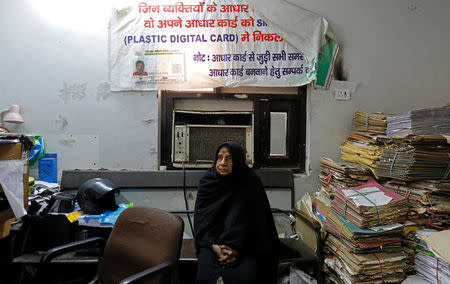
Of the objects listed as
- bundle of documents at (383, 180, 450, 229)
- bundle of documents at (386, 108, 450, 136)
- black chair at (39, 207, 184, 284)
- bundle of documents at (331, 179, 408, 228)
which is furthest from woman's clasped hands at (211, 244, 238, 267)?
bundle of documents at (386, 108, 450, 136)

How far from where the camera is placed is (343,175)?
2312mm

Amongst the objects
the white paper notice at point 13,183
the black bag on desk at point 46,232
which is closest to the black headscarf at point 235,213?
the black bag on desk at point 46,232

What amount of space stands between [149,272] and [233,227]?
0.73 meters

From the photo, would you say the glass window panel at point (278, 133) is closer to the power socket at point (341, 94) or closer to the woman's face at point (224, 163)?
the power socket at point (341, 94)

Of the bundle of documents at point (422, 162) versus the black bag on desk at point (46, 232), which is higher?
the bundle of documents at point (422, 162)

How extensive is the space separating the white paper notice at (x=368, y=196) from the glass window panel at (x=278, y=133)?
82 centimetres

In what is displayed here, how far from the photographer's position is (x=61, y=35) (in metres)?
2.55

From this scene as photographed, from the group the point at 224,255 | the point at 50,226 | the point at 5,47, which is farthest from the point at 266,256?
the point at 5,47

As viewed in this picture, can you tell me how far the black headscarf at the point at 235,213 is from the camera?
1842 millimetres

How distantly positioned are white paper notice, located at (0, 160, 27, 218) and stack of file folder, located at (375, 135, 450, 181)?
2.87m

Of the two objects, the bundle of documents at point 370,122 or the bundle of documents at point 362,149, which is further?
the bundle of documents at point 370,122

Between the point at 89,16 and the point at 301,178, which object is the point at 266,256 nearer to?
the point at 301,178

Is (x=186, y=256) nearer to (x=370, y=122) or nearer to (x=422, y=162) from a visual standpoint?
(x=422, y=162)

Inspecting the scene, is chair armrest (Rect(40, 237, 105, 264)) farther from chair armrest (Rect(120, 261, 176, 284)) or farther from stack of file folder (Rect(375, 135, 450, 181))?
stack of file folder (Rect(375, 135, 450, 181))
